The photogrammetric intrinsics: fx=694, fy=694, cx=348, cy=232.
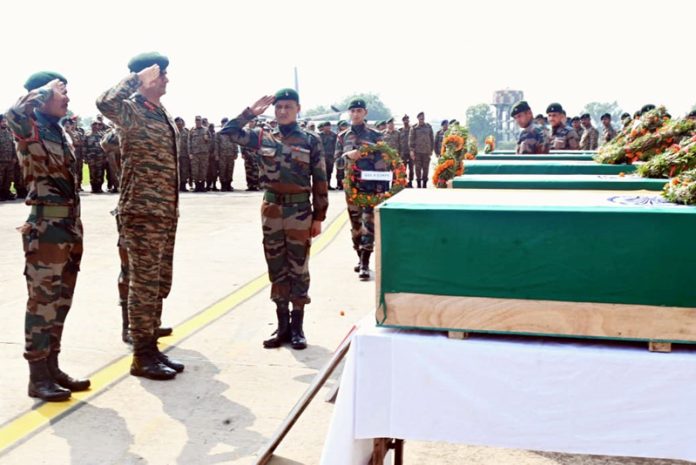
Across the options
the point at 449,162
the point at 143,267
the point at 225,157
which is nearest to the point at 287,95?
the point at 449,162

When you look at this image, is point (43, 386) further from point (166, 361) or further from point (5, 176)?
point (5, 176)

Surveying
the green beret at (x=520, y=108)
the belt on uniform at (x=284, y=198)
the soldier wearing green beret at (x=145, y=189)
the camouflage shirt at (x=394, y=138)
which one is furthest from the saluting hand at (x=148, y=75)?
the camouflage shirt at (x=394, y=138)

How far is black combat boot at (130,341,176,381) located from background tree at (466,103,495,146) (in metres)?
139

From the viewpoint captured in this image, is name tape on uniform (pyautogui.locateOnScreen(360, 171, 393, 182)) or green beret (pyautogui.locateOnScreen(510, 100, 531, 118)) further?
green beret (pyautogui.locateOnScreen(510, 100, 531, 118))

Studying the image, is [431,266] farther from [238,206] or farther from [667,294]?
[238,206]

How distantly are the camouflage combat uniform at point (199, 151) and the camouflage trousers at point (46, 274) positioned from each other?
18303 millimetres

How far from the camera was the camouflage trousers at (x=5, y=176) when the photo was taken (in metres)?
19.0

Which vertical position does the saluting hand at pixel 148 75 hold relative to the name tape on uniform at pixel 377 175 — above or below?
above

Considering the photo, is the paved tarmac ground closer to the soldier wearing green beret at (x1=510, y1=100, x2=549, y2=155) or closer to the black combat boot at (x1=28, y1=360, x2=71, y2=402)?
the black combat boot at (x1=28, y1=360, x2=71, y2=402)

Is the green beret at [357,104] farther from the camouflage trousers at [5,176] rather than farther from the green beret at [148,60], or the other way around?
the camouflage trousers at [5,176]

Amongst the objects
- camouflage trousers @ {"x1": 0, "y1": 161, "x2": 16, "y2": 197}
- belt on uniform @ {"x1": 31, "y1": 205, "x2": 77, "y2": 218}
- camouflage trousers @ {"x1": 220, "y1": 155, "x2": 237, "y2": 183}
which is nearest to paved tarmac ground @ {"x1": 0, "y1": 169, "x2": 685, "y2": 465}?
belt on uniform @ {"x1": 31, "y1": 205, "x2": 77, "y2": 218}

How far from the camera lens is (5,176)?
19094 mm

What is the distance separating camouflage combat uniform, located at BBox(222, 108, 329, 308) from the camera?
5.71m

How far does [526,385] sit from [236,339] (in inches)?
156
